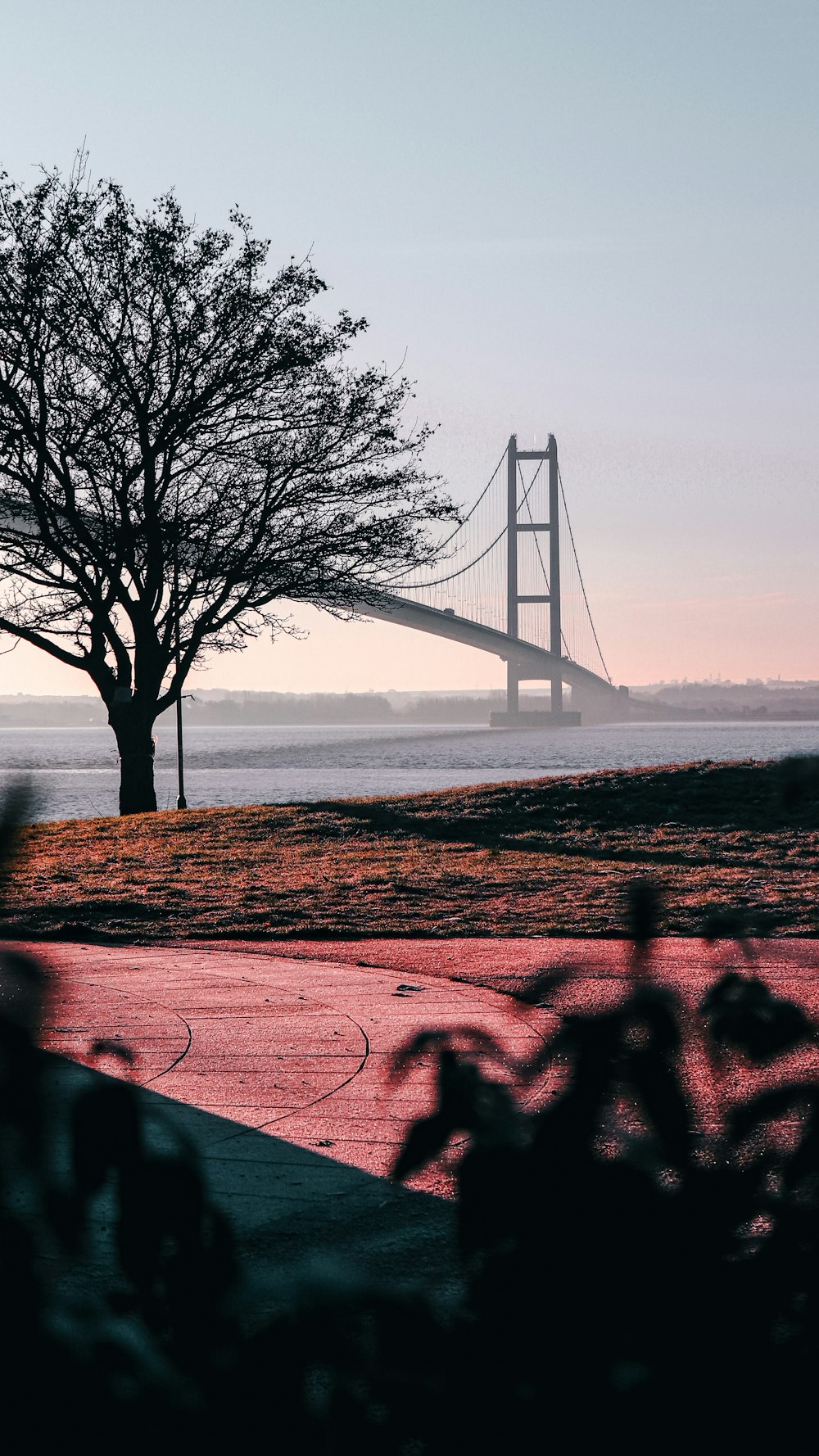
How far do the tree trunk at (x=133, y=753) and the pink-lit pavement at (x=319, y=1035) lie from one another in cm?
1224

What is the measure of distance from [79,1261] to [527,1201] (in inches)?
12.1

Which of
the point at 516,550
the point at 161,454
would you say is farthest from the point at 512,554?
the point at 161,454

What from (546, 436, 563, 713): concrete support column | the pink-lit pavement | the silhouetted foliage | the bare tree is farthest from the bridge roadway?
the silhouetted foliage

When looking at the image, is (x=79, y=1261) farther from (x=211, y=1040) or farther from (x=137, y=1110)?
(x=211, y=1040)

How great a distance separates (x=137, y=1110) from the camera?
2.79 feet

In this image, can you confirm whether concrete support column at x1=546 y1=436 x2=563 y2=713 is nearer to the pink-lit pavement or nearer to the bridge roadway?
the bridge roadway

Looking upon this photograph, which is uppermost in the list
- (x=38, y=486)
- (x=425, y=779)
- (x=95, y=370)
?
(x=95, y=370)

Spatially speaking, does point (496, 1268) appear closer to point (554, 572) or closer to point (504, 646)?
point (504, 646)

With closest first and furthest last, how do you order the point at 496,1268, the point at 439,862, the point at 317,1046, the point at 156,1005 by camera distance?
the point at 496,1268, the point at 317,1046, the point at 156,1005, the point at 439,862

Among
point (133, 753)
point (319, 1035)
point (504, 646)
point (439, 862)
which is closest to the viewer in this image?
point (319, 1035)

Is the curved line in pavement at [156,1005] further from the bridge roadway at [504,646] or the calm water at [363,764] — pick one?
the bridge roadway at [504,646]

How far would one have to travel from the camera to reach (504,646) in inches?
2188

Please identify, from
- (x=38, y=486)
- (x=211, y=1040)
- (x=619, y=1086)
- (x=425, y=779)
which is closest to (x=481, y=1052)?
(x=619, y=1086)

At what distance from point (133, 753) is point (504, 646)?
38006 millimetres
